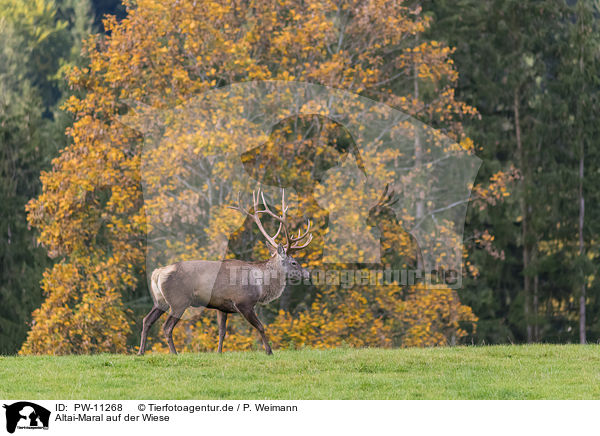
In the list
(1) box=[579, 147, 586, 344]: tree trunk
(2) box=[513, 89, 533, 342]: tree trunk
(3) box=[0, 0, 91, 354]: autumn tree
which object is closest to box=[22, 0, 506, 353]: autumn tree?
(3) box=[0, 0, 91, 354]: autumn tree

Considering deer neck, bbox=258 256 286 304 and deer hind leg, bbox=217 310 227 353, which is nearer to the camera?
deer neck, bbox=258 256 286 304

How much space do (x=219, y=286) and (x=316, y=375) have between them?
2502mm

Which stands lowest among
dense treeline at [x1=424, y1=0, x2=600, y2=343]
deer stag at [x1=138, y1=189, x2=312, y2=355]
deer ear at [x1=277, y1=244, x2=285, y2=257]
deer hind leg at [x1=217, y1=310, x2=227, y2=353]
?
deer hind leg at [x1=217, y1=310, x2=227, y2=353]

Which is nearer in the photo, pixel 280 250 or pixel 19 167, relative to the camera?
pixel 280 250

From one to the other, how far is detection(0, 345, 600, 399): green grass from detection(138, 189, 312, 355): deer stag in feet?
2.16

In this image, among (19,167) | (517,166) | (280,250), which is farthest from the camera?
(19,167)

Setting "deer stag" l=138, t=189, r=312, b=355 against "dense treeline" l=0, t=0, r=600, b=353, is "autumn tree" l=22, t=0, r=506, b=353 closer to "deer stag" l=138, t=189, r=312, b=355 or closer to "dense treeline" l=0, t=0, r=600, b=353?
"deer stag" l=138, t=189, r=312, b=355

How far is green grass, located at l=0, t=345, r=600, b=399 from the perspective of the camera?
1122 centimetres

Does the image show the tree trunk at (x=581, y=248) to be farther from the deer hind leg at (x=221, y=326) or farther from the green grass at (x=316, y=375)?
the deer hind leg at (x=221, y=326)

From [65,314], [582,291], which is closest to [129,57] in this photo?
[65,314]

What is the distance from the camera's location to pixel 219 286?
14.2 metres

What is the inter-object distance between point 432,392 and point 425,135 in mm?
12782

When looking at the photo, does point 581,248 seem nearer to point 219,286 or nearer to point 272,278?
point 272,278

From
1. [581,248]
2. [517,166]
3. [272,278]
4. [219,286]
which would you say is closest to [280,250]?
[272,278]
